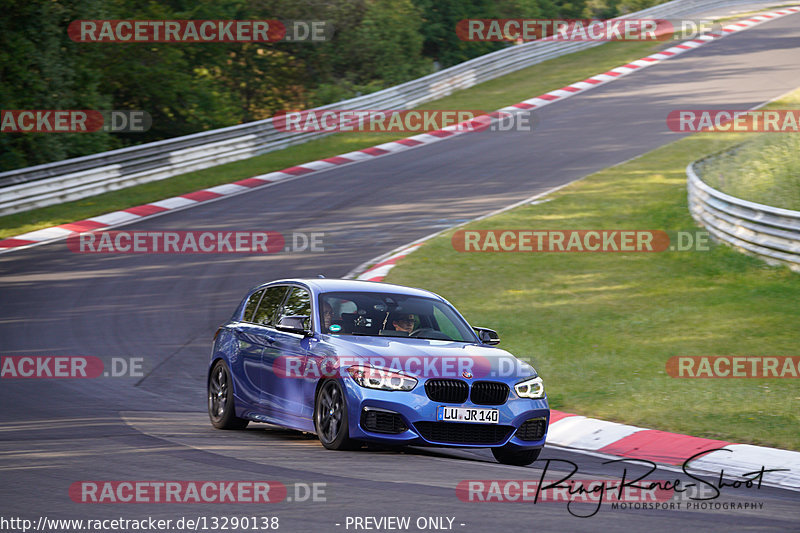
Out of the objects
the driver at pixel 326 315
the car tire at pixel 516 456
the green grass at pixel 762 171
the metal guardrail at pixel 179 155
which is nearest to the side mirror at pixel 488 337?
the car tire at pixel 516 456

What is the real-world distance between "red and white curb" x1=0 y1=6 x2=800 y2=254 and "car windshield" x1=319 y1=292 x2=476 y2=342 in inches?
493

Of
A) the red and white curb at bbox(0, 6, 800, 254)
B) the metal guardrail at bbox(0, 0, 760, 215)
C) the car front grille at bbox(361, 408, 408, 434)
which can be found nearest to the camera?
the car front grille at bbox(361, 408, 408, 434)

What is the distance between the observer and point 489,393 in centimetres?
862

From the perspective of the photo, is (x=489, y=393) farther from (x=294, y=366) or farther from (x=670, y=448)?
(x=670, y=448)

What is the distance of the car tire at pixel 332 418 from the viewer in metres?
8.41

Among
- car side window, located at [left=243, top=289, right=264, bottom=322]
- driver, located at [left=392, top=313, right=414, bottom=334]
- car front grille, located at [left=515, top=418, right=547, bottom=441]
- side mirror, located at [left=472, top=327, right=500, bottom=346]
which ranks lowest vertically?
car front grille, located at [left=515, top=418, right=547, bottom=441]

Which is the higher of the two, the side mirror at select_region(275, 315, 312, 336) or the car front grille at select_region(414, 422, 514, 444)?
the side mirror at select_region(275, 315, 312, 336)

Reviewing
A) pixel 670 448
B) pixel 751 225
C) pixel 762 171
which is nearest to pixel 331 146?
pixel 762 171

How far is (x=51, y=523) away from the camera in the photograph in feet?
19.4

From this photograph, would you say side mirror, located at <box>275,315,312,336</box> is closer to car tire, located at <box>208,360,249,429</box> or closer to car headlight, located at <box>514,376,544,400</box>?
car tire, located at <box>208,360,249,429</box>

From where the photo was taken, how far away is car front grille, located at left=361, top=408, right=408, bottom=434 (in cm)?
830

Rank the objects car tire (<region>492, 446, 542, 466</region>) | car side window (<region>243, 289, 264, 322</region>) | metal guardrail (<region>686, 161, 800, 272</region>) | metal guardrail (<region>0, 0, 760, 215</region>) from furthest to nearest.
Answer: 1. metal guardrail (<region>0, 0, 760, 215</region>)
2. metal guardrail (<region>686, 161, 800, 272</region>)
3. car side window (<region>243, 289, 264, 322</region>)
4. car tire (<region>492, 446, 542, 466</region>)

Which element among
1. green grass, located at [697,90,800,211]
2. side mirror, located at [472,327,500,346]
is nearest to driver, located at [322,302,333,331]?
side mirror, located at [472,327,500,346]

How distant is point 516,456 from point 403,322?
1.55 meters
